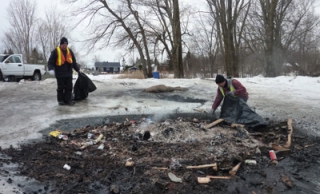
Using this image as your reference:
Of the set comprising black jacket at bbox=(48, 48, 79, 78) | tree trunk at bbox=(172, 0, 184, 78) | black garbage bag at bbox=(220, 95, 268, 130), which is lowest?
black garbage bag at bbox=(220, 95, 268, 130)

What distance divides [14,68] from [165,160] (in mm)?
14590

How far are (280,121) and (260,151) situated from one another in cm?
208

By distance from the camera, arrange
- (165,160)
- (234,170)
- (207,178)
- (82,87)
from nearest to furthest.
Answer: (207,178) < (234,170) < (165,160) < (82,87)

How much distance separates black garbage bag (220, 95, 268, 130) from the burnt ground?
0.68ft

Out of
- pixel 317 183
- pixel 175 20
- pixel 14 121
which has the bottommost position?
pixel 317 183

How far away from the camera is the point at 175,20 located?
17922mm

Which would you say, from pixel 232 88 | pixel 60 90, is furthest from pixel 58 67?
pixel 232 88

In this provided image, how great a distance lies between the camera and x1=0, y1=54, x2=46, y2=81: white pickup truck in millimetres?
14644

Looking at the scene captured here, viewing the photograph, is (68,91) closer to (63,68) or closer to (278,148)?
(63,68)

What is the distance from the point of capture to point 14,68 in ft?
49.3

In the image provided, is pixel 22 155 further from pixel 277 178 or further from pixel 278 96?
pixel 278 96

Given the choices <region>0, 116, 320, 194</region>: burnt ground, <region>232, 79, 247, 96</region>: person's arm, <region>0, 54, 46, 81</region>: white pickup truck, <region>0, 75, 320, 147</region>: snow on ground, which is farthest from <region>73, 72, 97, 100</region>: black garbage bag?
<region>0, 54, 46, 81</region>: white pickup truck

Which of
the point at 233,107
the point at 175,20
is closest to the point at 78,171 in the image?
the point at 233,107

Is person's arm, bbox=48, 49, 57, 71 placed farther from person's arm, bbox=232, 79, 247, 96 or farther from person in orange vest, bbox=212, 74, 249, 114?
person's arm, bbox=232, 79, 247, 96
